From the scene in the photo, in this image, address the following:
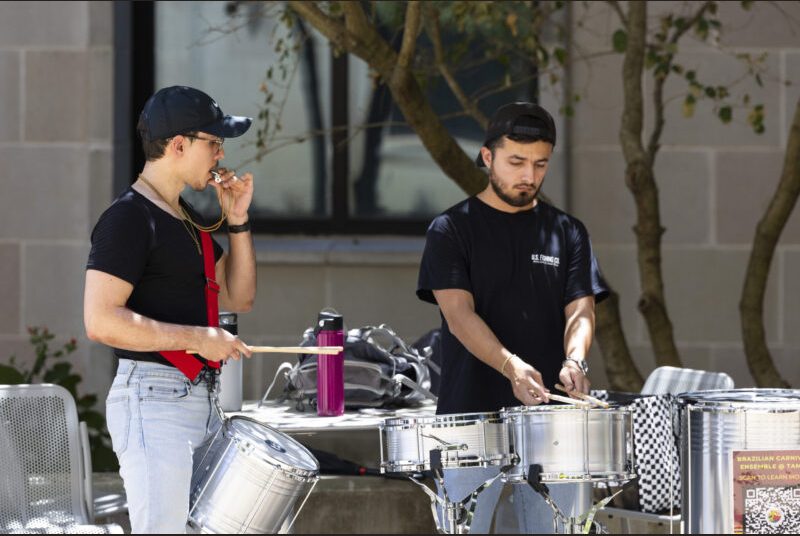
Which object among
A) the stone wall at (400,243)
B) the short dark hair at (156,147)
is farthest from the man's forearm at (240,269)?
the stone wall at (400,243)

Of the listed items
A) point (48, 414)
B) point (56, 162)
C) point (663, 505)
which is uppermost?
point (56, 162)

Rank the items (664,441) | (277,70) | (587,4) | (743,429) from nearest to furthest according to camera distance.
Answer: (743,429), (664,441), (587,4), (277,70)

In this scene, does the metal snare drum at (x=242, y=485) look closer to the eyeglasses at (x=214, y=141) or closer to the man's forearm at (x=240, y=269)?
the man's forearm at (x=240, y=269)

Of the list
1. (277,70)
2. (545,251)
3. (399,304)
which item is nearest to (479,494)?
(545,251)

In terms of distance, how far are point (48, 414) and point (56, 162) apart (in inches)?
126

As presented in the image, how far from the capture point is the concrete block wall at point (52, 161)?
7699mm

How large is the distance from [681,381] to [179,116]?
2.65 m

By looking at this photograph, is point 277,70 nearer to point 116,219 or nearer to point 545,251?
point 545,251

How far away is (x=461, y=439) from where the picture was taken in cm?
414

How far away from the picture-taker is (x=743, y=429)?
12.5ft

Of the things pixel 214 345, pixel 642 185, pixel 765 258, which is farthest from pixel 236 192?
pixel 765 258

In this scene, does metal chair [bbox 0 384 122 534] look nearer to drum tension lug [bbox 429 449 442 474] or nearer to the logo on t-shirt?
drum tension lug [bbox 429 449 442 474]

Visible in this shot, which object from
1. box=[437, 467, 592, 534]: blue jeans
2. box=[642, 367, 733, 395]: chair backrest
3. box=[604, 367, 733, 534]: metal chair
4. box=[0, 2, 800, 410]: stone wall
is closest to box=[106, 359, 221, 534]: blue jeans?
box=[437, 467, 592, 534]: blue jeans

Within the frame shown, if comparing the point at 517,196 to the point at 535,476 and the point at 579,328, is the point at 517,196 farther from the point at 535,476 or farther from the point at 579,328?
the point at 535,476
